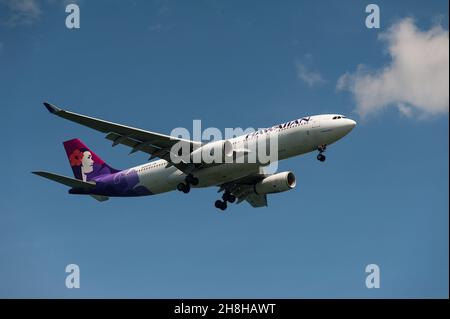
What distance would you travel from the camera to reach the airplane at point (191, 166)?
2045 inches

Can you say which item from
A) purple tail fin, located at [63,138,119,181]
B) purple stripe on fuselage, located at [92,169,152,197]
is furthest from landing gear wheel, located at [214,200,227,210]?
purple tail fin, located at [63,138,119,181]

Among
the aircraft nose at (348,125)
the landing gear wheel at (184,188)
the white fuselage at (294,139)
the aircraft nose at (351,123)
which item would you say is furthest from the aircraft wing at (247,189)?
the aircraft nose at (351,123)

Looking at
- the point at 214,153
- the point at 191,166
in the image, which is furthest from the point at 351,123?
the point at 191,166

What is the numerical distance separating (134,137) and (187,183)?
5.46 meters

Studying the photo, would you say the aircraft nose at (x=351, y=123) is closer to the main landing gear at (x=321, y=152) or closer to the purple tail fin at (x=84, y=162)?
the main landing gear at (x=321, y=152)

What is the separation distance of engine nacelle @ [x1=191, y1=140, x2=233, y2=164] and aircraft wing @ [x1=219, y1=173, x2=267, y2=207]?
7.09 metres

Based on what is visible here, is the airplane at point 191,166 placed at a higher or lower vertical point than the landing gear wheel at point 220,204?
higher

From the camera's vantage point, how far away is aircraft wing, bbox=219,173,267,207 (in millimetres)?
60500

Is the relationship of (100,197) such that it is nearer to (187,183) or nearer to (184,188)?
(184,188)

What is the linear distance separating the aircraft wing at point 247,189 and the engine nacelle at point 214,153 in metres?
7.09

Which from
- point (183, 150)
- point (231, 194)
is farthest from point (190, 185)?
point (231, 194)

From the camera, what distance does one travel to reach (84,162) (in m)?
63.9

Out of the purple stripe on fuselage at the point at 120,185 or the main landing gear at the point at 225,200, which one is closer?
the purple stripe on fuselage at the point at 120,185
